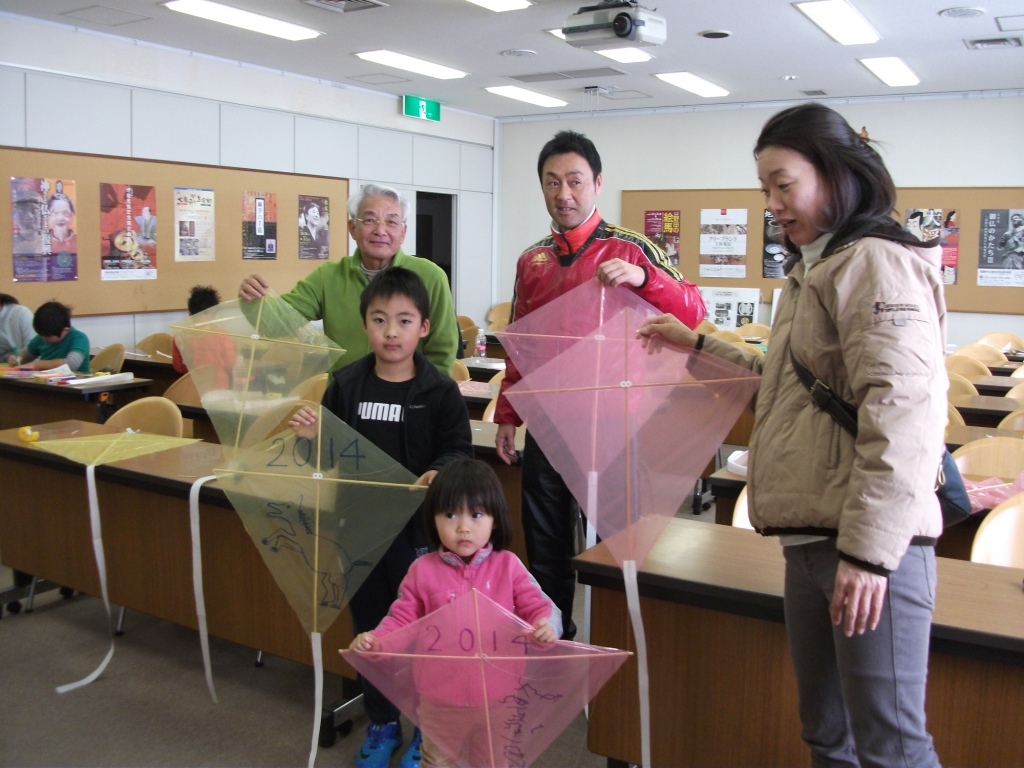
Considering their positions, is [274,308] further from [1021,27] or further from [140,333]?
[1021,27]

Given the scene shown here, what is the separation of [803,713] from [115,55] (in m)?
6.77

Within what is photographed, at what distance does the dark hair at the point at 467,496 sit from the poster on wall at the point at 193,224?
5.98 m

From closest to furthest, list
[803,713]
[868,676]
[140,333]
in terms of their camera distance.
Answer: [868,676] < [803,713] < [140,333]

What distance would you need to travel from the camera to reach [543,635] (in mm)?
1616

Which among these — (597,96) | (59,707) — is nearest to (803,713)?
(59,707)

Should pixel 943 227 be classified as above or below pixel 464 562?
above

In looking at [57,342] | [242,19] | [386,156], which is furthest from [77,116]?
[386,156]

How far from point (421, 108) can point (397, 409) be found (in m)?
7.74

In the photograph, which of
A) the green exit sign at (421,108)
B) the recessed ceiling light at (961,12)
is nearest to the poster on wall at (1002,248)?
the recessed ceiling light at (961,12)

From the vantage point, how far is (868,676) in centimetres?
135

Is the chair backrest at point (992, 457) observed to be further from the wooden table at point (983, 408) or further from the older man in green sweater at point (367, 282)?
the older man in green sweater at point (367, 282)

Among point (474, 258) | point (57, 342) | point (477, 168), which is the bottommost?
point (57, 342)

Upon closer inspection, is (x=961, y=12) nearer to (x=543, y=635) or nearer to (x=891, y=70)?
(x=891, y=70)

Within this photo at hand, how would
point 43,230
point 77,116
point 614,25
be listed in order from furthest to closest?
1. point 77,116
2. point 43,230
3. point 614,25
